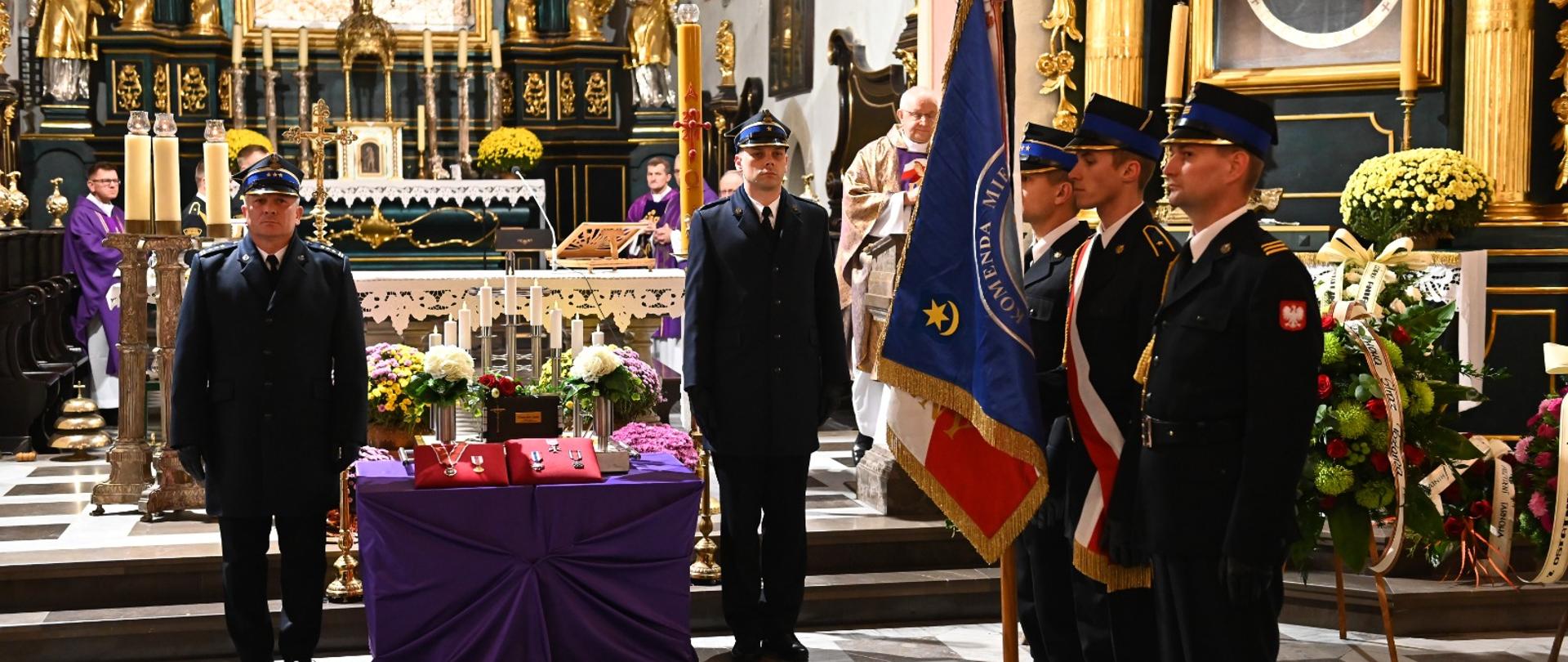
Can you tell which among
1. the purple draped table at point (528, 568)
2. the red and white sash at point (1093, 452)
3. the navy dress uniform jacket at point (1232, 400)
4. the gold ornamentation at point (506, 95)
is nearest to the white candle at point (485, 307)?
→ the purple draped table at point (528, 568)

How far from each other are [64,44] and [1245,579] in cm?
1317

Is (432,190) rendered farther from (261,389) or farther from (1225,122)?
(1225,122)

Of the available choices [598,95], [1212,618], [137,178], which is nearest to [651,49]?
[598,95]

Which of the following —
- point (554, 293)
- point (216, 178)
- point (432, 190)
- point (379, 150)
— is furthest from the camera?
point (379, 150)

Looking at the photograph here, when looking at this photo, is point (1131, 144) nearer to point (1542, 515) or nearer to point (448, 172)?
point (1542, 515)

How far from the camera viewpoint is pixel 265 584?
4.66 metres

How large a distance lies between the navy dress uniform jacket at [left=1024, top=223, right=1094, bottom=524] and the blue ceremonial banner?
0.42 ft

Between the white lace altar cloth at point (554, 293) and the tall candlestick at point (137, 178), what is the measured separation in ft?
4.73

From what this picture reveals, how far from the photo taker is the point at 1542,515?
16.4 feet

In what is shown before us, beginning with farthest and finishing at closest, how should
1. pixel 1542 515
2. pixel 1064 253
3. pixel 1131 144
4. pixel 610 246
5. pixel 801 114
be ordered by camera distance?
pixel 801 114 → pixel 610 246 → pixel 1542 515 → pixel 1064 253 → pixel 1131 144

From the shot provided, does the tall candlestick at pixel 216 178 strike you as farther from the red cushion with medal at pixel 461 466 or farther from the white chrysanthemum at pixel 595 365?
the red cushion with medal at pixel 461 466

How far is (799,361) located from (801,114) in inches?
323

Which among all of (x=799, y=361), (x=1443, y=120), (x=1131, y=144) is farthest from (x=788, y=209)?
(x=1443, y=120)

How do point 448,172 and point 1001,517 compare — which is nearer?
point 1001,517
